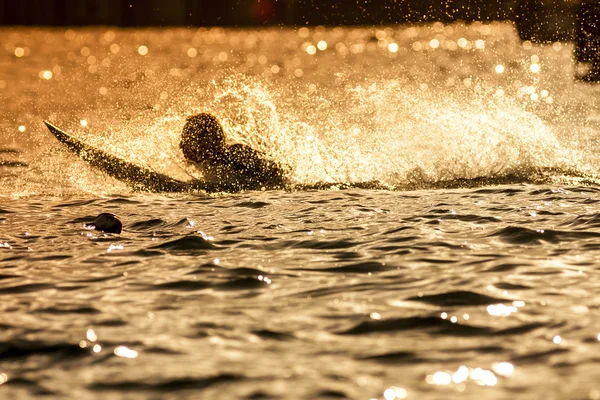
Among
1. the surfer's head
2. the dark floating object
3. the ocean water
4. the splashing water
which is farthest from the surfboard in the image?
the dark floating object

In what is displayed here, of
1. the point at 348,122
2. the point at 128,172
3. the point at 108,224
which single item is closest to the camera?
the point at 108,224

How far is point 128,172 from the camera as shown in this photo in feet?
64.4

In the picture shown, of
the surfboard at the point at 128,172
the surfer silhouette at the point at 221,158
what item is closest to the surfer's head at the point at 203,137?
the surfer silhouette at the point at 221,158

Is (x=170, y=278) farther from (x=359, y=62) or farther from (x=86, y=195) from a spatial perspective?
(x=359, y=62)

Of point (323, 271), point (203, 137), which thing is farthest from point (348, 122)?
point (323, 271)

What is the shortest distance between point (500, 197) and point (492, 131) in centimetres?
621

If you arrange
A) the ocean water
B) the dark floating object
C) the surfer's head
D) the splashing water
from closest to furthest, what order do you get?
the ocean water → the dark floating object → the surfer's head → the splashing water

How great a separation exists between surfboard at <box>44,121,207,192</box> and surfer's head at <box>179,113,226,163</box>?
602mm

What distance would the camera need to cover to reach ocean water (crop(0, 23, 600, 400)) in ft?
26.8

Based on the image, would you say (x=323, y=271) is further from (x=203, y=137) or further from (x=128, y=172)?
(x=128, y=172)

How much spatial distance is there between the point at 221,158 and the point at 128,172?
1.91 metres

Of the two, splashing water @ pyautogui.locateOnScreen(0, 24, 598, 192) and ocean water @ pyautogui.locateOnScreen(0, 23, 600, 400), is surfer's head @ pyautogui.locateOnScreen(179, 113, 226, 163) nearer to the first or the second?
splashing water @ pyautogui.locateOnScreen(0, 24, 598, 192)

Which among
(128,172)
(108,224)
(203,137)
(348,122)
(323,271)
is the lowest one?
(323,271)

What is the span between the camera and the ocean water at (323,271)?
818 centimetres
